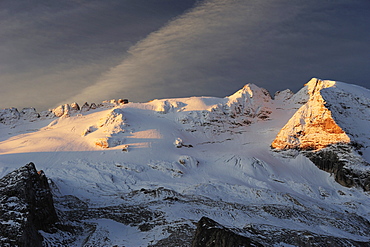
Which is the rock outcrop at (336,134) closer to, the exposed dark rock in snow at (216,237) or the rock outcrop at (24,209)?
the exposed dark rock in snow at (216,237)

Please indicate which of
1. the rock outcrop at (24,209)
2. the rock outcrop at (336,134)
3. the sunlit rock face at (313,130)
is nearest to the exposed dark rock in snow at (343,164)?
the rock outcrop at (336,134)

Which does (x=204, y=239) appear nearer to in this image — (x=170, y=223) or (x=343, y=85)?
(x=170, y=223)

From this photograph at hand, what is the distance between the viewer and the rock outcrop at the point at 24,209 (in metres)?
31.0

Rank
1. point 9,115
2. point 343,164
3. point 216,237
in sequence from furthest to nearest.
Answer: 1. point 9,115
2. point 343,164
3. point 216,237

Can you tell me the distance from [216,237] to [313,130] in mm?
83727

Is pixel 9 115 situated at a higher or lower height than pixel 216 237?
lower

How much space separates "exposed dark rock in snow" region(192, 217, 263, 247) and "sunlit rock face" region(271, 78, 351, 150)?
78314 mm

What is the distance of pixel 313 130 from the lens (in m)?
99.2

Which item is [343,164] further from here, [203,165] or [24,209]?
[24,209]

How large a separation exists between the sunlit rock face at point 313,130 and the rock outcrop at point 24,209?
3042 inches

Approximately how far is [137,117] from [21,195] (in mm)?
→ 86668

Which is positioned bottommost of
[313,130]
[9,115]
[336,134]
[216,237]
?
[313,130]

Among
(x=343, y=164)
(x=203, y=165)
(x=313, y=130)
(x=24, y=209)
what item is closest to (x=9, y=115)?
(x=203, y=165)

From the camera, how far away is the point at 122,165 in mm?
87438
